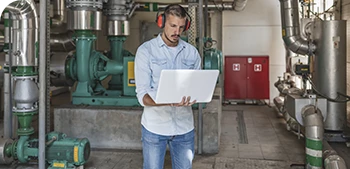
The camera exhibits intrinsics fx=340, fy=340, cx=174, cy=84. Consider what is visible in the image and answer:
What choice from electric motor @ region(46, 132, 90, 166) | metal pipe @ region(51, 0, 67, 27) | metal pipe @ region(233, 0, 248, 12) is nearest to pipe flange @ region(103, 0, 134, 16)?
metal pipe @ region(51, 0, 67, 27)

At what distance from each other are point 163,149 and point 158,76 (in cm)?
44

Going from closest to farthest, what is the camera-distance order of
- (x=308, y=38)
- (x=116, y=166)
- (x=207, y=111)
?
(x=116, y=166), (x=207, y=111), (x=308, y=38)

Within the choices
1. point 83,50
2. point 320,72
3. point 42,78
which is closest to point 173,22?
point 42,78

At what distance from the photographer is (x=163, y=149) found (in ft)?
6.70

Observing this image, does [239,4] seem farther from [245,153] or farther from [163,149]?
[163,149]

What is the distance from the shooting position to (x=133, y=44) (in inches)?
353

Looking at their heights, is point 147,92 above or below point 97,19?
below

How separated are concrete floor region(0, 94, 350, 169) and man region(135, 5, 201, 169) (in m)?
1.59

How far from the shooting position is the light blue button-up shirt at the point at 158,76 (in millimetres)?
1941

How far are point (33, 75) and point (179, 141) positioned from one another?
1878mm

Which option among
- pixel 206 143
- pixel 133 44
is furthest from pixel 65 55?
pixel 133 44

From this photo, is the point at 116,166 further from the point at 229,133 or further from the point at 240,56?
the point at 240,56

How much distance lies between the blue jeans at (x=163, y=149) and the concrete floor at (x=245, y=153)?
154cm

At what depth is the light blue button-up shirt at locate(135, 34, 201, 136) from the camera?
1941mm
